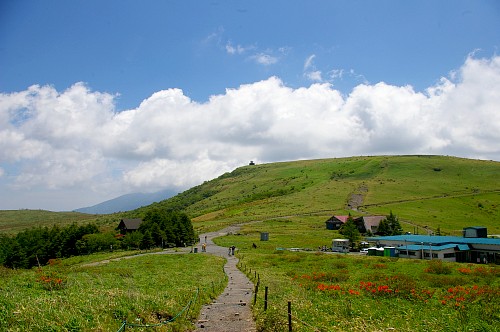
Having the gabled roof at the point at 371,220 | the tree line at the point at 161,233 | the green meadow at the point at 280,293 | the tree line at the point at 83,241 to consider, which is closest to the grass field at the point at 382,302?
the green meadow at the point at 280,293

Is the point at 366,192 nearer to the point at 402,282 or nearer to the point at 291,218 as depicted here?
the point at 291,218

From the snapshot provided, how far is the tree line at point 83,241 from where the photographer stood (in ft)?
257

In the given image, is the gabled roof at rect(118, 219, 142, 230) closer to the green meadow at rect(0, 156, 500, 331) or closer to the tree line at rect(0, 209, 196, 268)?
the tree line at rect(0, 209, 196, 268)

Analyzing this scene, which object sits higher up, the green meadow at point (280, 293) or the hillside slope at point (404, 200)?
the hillside slope at point (404, 200)

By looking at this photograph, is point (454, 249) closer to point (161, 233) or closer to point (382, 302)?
point (382, 302)

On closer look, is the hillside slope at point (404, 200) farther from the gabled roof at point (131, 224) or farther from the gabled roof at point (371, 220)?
the gabled roof at point (131, 224)

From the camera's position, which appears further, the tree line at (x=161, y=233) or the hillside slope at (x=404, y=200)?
the hillside slope at (x=404, y=200)

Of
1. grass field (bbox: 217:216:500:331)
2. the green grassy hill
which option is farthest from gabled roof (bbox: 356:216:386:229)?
grass field (bbox: 217:216:500:331)

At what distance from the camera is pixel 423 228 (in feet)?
344

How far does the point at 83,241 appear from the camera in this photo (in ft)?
274

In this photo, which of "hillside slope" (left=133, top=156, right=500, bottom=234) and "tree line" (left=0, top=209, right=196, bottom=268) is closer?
"tree line" (left=0, top=209, right=196, bottom=268)

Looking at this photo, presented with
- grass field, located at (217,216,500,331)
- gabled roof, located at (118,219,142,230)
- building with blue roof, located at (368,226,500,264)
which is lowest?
building with blue roof, located at (368,226,500,264)

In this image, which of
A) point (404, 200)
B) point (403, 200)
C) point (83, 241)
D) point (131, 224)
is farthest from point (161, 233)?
point (404, 200)

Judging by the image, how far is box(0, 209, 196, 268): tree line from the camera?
7819 centimetres
